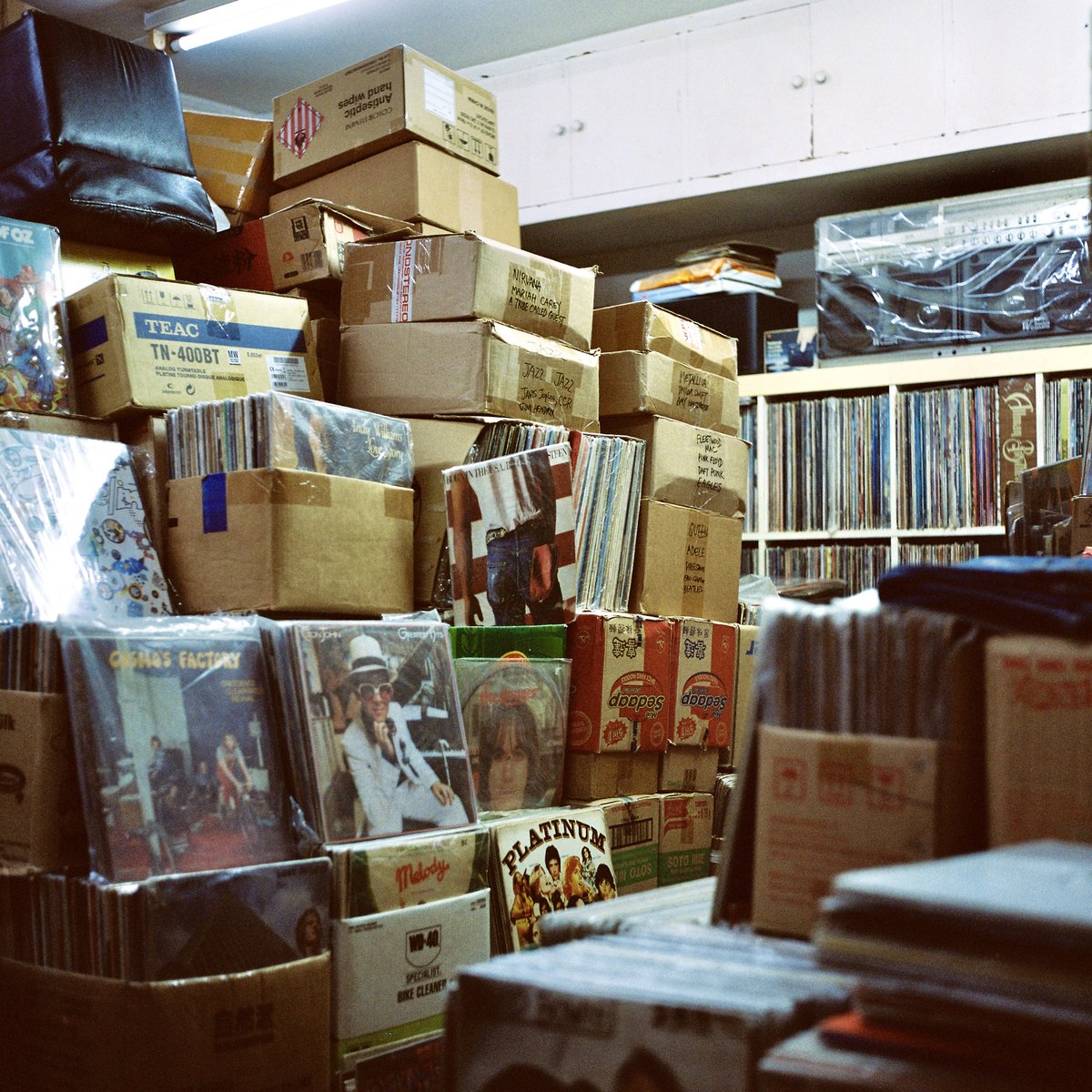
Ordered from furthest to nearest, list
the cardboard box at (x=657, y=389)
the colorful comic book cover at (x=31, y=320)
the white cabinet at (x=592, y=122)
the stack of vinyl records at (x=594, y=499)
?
1. the white cabinet at (x=592, y=122)
2. the cardboard box at (x=657, y=389)
3. the stack of vinyl records at (x=594, y=499)
4. the colorful comic book cover at (x=31, y=320)

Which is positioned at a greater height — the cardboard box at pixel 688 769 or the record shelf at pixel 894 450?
the record shelf at pixel 894 450

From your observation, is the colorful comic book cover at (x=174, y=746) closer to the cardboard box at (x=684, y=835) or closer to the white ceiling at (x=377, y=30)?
the cardboard box at (x=684, y=835)

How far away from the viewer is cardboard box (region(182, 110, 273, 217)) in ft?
9.27

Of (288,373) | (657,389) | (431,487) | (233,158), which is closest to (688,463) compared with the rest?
(657,389)

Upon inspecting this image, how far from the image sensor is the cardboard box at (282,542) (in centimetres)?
195

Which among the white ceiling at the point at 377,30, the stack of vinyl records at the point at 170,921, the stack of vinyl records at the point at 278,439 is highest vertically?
the white ceiling at the point at 377,30

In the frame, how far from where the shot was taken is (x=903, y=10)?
3.52 m

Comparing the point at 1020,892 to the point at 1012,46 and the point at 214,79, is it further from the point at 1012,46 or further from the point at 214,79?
the point at 214,79

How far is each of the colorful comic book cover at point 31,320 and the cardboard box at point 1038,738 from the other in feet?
5.73

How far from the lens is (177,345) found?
2.19 meters

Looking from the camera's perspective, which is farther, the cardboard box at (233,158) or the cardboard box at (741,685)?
the cardboard box at (233,158)

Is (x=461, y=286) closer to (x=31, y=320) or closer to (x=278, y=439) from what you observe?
(x=278, y=439)

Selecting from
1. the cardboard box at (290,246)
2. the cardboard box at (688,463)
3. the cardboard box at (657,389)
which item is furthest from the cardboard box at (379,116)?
the cardboard box at (688,463)

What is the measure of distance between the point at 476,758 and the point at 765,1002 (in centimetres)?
125
